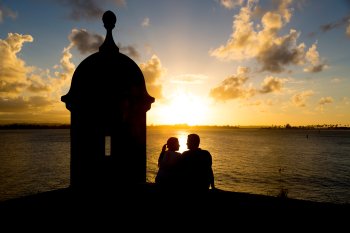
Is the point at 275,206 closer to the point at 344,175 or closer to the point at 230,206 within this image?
the point at 230,206

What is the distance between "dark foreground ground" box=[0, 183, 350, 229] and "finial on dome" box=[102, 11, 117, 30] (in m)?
3.15

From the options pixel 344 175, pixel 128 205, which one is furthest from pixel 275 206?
pixel 344 175

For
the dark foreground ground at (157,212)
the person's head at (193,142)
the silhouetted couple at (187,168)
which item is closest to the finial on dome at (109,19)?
the silhouetted couple at (187,168)

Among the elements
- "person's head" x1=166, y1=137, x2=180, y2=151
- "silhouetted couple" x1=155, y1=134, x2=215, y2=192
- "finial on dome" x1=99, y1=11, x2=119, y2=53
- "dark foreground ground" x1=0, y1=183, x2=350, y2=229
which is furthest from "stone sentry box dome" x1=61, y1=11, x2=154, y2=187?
"person's head" x1=166, y1=137, x2=180, y2=151

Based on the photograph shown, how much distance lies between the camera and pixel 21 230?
15.5ft

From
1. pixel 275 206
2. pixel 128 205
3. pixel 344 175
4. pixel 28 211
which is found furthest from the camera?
pixel 344 175

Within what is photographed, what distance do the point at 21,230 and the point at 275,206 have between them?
4.90 meters

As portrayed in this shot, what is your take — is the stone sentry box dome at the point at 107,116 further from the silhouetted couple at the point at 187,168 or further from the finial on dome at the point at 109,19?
the silhouetted couple at the point at 187,168

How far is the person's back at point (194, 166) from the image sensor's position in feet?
17.3

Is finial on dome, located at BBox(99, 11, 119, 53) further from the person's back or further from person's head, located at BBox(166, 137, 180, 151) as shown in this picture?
the person's back

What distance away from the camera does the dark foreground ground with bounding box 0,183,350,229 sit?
487cm

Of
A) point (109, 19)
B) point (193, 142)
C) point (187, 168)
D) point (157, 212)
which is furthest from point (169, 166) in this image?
point (109, 19)

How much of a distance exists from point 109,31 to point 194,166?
3106 mm

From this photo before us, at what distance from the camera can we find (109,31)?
5.73m
